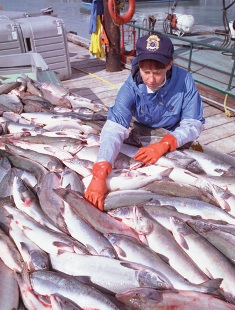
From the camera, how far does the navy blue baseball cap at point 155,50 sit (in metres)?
2.49

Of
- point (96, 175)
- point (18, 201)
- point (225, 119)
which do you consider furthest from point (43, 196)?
point (225, 119)

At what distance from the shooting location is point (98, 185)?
2.40m

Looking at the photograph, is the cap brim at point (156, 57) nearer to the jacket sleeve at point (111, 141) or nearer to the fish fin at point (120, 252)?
the jacket sleeve at point (111, 141)

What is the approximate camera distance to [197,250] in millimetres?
1906

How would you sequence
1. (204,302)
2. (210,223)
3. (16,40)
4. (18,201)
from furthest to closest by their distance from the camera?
(16,40) < (18,201) < (210,223) < (204,302)

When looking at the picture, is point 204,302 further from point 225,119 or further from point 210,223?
point 225,119

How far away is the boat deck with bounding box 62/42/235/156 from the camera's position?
→ 15.7 ft

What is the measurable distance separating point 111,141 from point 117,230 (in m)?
0.86

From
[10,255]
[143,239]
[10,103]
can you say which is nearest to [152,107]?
[143,239]

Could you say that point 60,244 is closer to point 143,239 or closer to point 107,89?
point 143,239

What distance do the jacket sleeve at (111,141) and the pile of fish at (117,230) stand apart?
6.3 inches

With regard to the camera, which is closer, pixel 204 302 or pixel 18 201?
pixel 204 302

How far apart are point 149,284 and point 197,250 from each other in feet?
1.29

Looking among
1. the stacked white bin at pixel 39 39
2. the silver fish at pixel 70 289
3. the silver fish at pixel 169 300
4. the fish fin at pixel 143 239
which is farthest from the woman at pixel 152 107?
the stacked white bin at pixel 39 39
